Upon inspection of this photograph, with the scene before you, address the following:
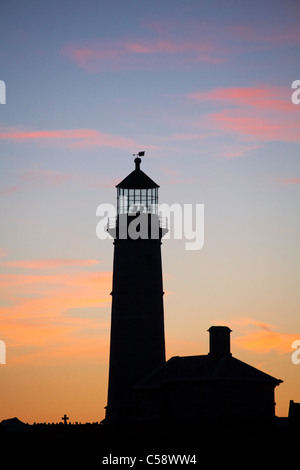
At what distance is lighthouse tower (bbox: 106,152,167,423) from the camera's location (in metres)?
94.7

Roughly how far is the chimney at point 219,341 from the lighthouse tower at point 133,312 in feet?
14.4

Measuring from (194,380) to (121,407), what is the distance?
20.2 ft

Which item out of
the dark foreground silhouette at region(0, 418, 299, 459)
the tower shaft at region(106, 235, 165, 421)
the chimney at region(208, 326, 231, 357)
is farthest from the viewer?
the tower shaft at region(106, 235, 165, 421)

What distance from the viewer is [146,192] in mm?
97875

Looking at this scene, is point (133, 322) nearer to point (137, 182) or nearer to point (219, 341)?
point (219, 341)

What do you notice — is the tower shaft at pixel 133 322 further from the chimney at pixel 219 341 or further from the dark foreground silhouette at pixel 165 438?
the chimney at pixel 219 341

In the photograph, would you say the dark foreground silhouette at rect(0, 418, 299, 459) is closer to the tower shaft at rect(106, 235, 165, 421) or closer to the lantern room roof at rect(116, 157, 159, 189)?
the tower shaft at rect(106, 235, 165, 421)

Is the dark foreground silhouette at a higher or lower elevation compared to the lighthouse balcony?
lower

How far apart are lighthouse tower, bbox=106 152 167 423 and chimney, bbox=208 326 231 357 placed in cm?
438

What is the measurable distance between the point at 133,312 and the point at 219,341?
6.06 meters

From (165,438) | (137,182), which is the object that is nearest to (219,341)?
(165,438)

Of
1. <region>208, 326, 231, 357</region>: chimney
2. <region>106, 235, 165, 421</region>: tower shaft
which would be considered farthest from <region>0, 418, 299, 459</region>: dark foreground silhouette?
<region>208, 326, 231, 357</region>: chimney

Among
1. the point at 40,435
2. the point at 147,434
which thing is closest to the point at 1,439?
the point at 40,435
